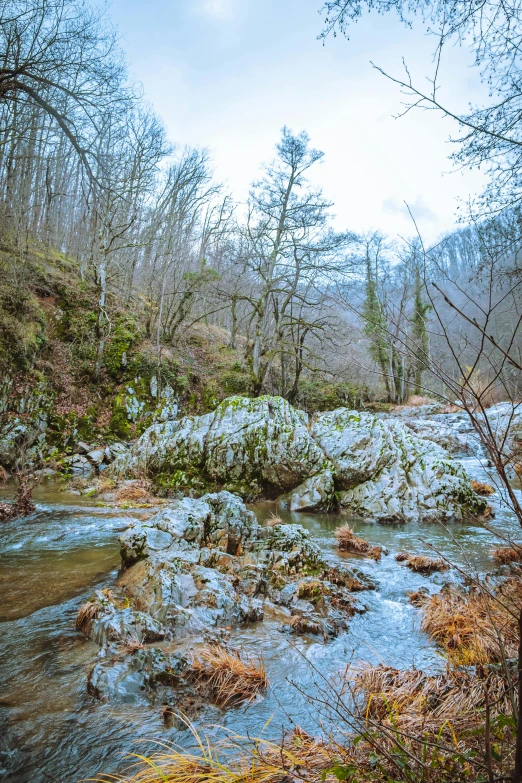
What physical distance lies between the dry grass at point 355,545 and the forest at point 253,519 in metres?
0.05

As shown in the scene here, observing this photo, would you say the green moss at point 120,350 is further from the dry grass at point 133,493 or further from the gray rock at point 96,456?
the dry grass at point 133,493

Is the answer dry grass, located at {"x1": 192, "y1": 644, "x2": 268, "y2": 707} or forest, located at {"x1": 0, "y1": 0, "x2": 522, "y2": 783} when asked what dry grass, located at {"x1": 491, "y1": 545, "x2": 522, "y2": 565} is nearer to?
forest, located at {"x1": 0, "y1": 0, "x2": 522, "y2": 783}

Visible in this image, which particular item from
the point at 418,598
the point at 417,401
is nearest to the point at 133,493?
the point at 418,598

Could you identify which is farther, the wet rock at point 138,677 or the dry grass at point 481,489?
the dry grass at point 481,489

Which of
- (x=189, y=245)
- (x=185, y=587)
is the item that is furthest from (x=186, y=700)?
(x=189, y=245)

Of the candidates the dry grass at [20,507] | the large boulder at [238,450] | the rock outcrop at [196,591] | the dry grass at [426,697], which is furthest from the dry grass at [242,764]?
the large boulder at [238,450]

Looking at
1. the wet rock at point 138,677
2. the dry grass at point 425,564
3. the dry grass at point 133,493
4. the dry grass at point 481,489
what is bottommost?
the dry grass at point 133,493

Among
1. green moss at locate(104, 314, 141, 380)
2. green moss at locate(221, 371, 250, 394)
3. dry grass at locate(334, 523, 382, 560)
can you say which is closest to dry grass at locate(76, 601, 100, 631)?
dry grass at locate(334, 523, 382, 560)

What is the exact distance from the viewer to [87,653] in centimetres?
339

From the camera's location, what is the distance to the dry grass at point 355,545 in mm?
6523

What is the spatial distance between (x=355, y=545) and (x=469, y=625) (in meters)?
2.94

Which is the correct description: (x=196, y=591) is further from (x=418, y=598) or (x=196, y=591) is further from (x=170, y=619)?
(x=418, y=598)

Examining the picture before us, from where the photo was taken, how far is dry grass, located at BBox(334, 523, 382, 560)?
257 inches

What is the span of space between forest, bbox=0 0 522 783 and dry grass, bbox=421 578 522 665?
3 cm
